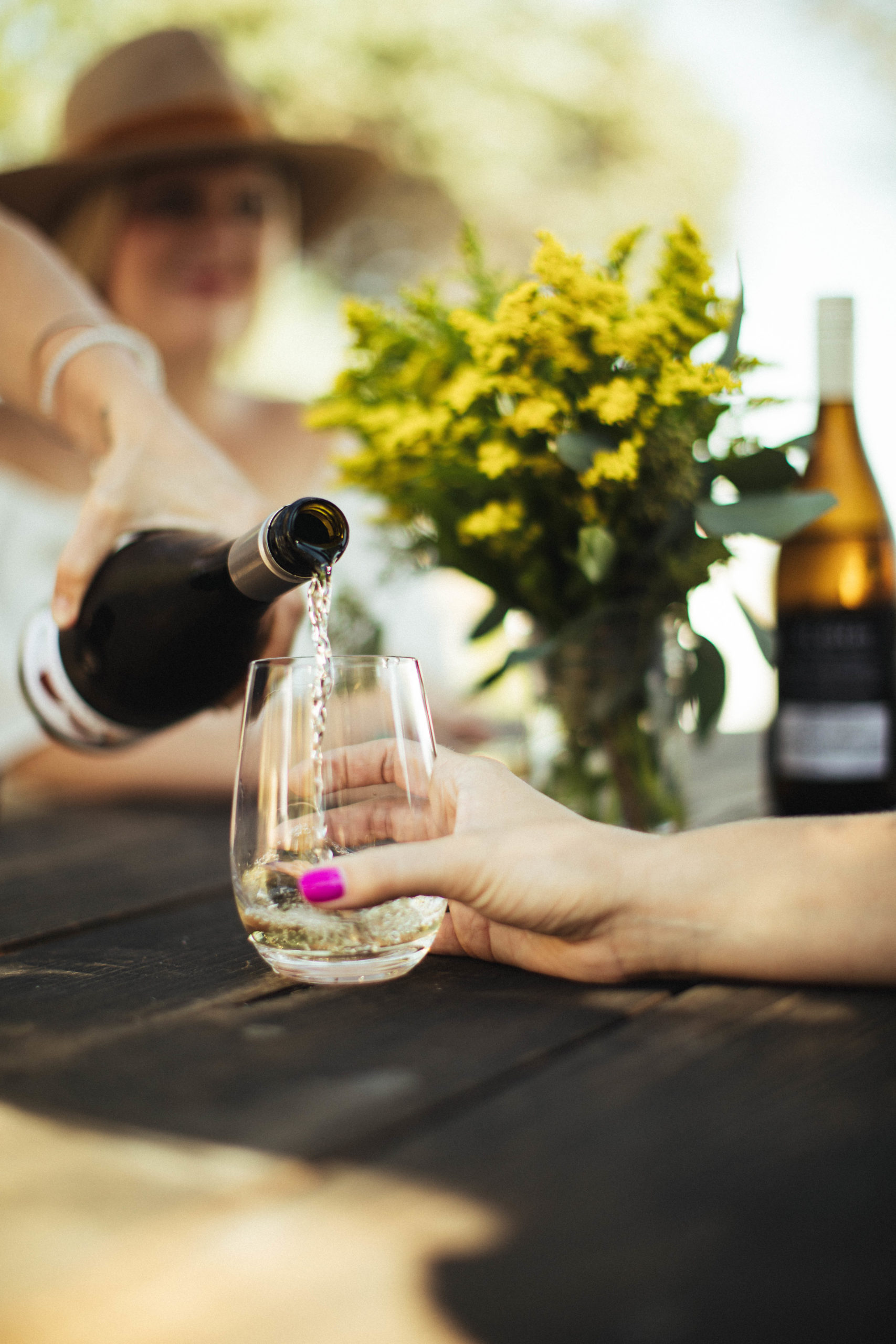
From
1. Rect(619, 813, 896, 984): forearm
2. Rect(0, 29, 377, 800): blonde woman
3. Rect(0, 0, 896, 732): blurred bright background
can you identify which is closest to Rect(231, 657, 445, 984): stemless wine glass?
Rect(619, 813, 896, 984): forearm

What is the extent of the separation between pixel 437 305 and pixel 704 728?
1.64 feet

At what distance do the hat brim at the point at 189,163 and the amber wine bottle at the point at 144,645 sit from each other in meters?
1.37

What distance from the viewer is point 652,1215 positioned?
1.33 ft

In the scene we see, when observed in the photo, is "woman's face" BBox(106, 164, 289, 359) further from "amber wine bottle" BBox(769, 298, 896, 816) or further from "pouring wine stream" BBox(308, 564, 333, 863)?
"pouring wine stream" BBox(308, 564, 333, 863)

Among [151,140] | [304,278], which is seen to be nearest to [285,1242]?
[151,140]

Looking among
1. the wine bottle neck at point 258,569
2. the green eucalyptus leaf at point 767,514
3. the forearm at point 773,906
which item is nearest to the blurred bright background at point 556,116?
the green eucalyptus leaf at point 767,514

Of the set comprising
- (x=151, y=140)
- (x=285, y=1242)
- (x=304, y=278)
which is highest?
(x=304, y=278)

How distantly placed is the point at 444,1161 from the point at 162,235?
2.17 metres

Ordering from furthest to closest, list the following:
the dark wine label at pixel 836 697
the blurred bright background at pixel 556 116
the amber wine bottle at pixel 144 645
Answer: the blurred bright background at pixel 556 116, the dark wine label at pixel 836 697, the amber wine bottle at pixel 144 645

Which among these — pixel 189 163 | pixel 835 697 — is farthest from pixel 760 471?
pixel 189 163

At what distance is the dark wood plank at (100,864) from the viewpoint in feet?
3.01

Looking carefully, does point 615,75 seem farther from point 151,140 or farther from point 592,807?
point 592,807

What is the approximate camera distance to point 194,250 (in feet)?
7.27

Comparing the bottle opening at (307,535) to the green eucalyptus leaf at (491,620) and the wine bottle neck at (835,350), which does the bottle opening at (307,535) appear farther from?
the wine bottle neck at (835,350)
